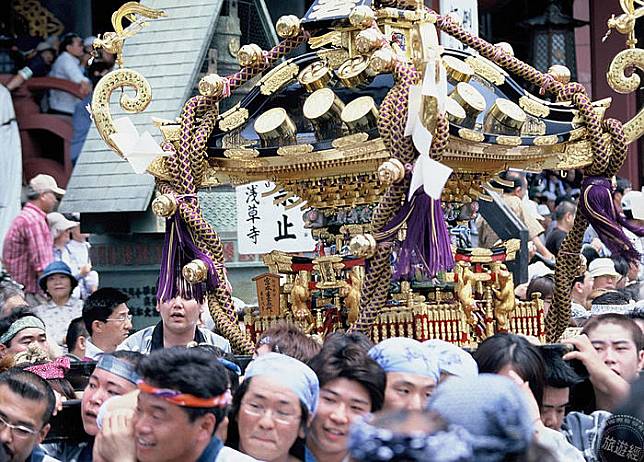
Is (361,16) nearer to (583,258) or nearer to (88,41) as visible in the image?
(583,258)

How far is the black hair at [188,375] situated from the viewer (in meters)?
3.54

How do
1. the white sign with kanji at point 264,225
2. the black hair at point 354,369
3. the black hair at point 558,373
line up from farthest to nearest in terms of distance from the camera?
the white sign with kanji at point 264,225
the black hair at point 558,373
the black hair at point 354,369

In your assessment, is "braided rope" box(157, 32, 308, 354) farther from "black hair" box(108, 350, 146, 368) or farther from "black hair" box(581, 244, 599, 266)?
"black hair" box(581, 244, 599, 266)

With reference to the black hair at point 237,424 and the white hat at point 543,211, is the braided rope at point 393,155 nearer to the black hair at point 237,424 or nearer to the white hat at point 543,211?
the black hair at point 237,424

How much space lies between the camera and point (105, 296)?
6824 mm

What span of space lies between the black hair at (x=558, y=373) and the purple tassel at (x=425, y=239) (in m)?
0.66

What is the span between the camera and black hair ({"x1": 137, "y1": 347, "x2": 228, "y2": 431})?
354 centimetres

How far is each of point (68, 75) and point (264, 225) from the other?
14.5 feet

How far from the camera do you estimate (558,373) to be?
4.68m

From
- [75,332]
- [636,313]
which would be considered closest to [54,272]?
[75,332]

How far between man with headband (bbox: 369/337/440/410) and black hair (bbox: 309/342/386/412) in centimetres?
7

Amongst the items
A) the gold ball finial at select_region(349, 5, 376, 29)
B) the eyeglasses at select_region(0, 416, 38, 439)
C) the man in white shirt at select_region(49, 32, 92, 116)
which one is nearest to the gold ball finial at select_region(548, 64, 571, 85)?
the gold ball finial at select_region(349, 5, 376, 29)

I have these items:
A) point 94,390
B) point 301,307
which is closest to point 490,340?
point 94,390

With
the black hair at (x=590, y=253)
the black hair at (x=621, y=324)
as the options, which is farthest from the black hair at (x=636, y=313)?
the black hair at (x=590, y=253)
